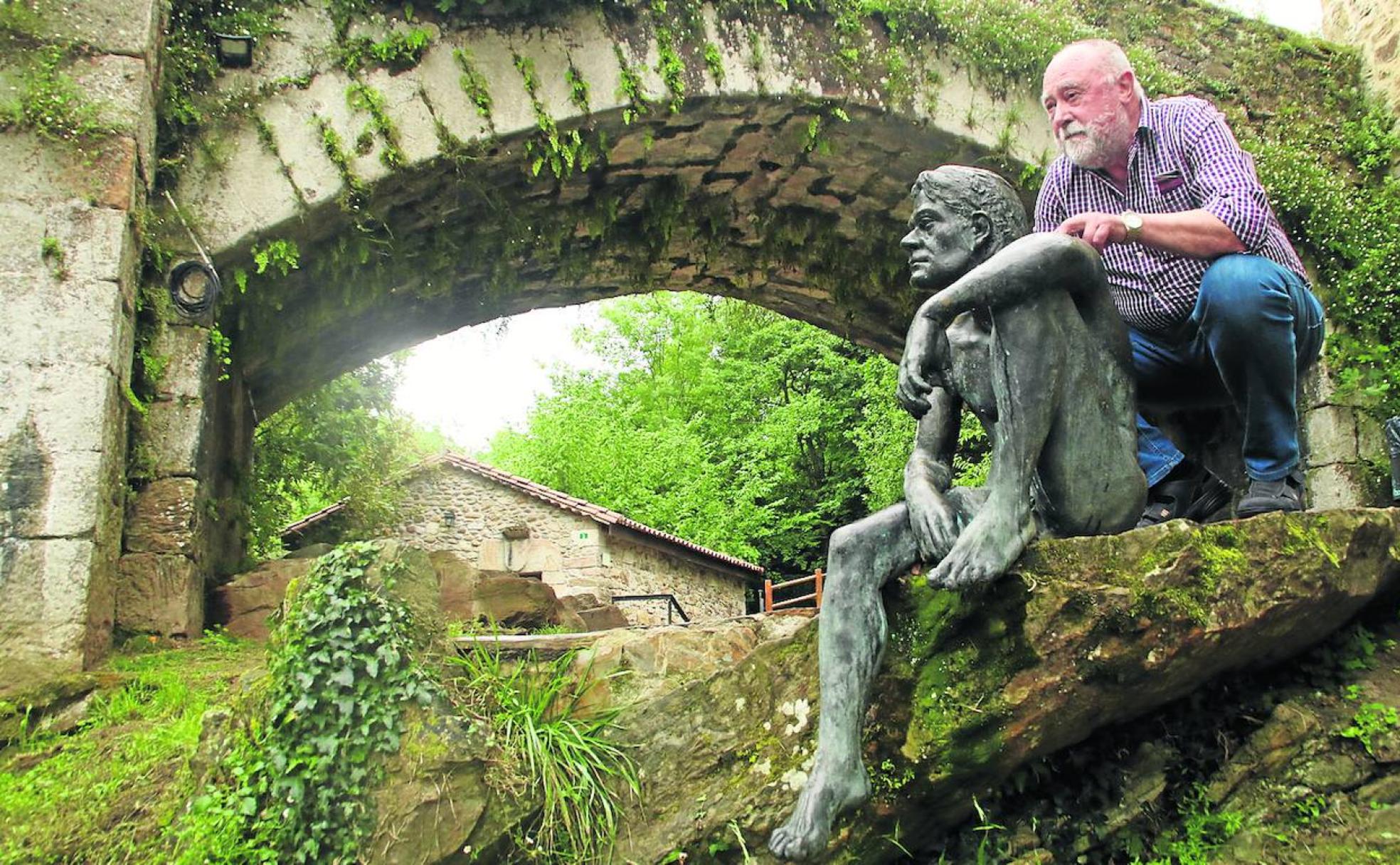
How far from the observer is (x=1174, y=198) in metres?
2.89

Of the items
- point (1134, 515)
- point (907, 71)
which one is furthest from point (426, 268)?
point (1134, 515)

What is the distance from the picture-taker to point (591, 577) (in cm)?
1519

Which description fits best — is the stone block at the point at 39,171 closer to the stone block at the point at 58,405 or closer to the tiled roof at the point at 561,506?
the stone block at the point at 58,405

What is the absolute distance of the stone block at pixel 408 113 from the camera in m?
5.10

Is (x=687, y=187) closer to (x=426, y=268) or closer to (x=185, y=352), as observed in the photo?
(x=426, y=268)

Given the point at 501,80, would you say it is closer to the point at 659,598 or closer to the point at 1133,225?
the point at 1133,225

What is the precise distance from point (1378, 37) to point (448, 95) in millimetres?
5481

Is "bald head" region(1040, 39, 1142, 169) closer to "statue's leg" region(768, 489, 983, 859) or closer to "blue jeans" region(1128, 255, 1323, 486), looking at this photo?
"blue jeans" region(1128, 255, 1323, 486)

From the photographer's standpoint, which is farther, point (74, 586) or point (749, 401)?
point (749, 401)

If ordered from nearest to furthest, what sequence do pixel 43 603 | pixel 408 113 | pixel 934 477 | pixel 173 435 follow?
pixel 934 477 < pixel 43 603 < pixel 173 435 < pixel 408 113

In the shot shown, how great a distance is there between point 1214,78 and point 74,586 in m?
6.47

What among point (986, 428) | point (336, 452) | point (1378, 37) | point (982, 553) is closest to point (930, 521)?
point (982, 553)

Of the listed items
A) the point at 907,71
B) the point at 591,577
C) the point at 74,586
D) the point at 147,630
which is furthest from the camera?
the point at 591,577

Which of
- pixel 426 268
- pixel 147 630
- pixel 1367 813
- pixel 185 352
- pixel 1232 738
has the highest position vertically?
pixel 426 268
